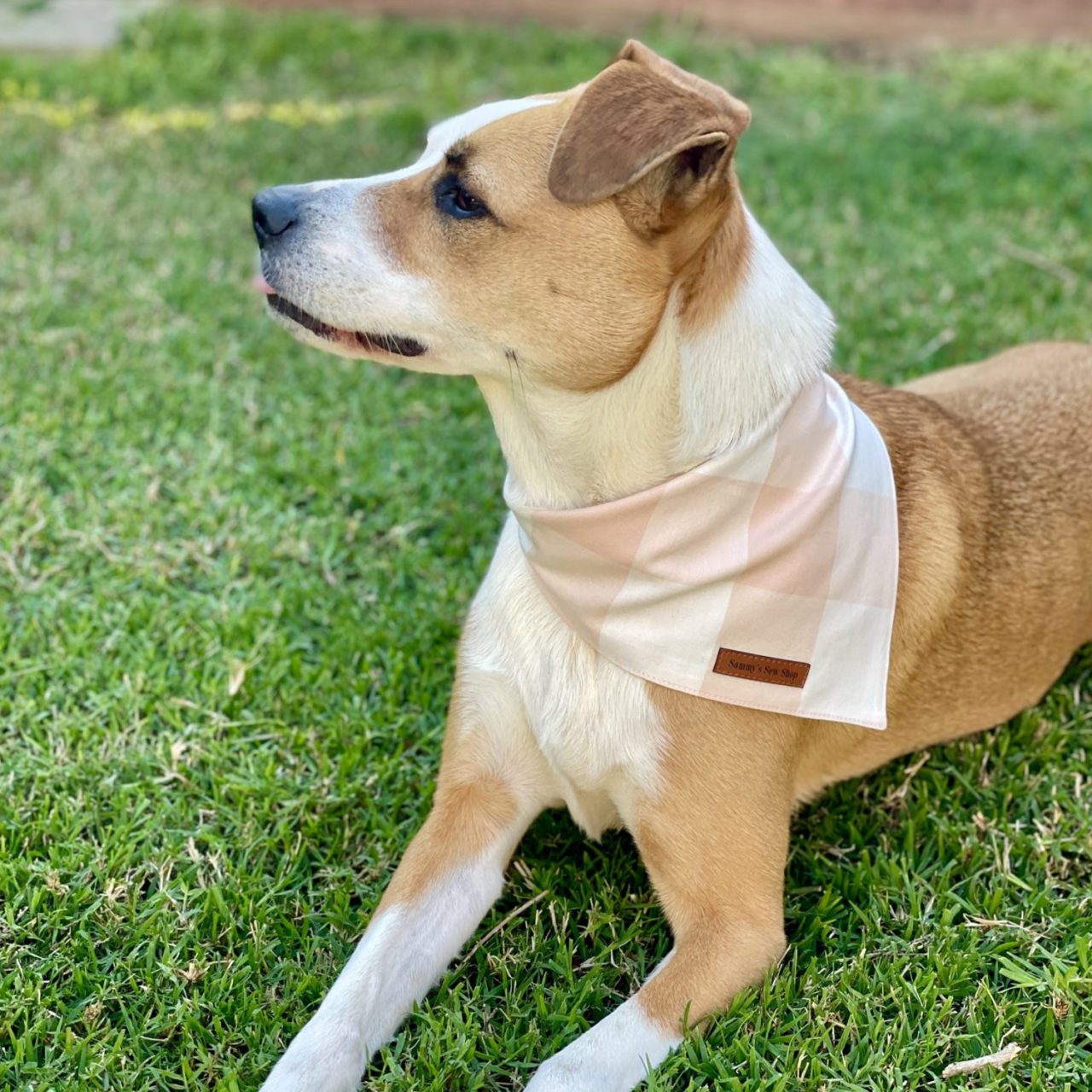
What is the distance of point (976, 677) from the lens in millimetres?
3084

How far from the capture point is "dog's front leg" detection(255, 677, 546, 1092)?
7.68 ft

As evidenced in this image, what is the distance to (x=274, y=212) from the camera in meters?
2.63

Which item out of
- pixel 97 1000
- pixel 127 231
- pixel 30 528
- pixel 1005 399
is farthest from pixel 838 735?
pixel 127 231

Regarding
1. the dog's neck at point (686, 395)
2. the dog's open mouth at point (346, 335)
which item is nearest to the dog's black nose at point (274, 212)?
the dog's open mouth at point (346, 335)

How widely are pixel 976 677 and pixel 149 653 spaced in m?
2.16

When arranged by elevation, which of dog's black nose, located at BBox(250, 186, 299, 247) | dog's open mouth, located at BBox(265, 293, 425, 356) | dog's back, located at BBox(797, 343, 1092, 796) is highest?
dog's black nose, located at BBox(250, 186, 299, 247)

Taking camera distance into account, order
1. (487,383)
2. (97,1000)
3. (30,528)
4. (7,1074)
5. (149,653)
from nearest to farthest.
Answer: (7,1074) < (97,1000) < (487,383) < (149,653) < (30,528)

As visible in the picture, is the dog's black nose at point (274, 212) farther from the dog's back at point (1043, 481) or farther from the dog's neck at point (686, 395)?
the dog's back at point (1043, 481)

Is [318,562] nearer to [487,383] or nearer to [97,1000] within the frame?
[487,383]

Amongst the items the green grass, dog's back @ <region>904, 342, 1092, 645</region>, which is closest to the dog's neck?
dog's back @ <region>904, 342, 1092, 645</region>

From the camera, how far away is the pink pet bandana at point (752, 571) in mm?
2576

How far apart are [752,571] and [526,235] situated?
83cm

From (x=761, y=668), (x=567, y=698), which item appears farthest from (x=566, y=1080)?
(x=761, y=668)

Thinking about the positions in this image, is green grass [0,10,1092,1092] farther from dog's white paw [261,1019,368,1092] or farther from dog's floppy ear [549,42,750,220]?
dog's floppy ear [549,42,750,220]
